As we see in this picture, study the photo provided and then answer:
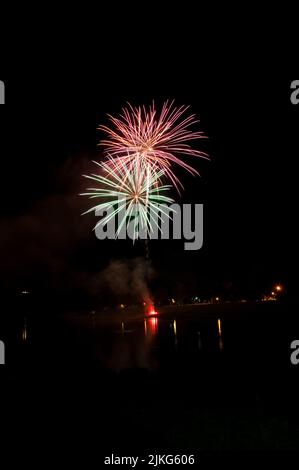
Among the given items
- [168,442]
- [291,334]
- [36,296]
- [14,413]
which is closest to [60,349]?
[291,334]

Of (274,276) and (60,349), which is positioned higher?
(274,276)

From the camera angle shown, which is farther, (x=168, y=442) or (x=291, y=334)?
(x=291, y=334)

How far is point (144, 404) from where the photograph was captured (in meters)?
8.96

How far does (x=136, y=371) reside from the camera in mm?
12164

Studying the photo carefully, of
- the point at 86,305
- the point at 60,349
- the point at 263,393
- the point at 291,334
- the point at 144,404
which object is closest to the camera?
the point at 144,404

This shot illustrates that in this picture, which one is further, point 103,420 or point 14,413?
point 14,413

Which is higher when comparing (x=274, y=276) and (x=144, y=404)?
(x=274, y=276)

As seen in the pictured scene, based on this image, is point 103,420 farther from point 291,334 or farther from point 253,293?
point 253,293

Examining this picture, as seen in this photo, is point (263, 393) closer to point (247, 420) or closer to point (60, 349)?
point (247, 420)

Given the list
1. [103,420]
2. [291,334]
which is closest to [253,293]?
[291,334]

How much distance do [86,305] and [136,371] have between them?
5809 cm

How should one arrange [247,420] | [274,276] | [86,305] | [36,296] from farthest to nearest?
1. [36,296]
2. [86,305]
3. [274,276]
4. [247,420]
